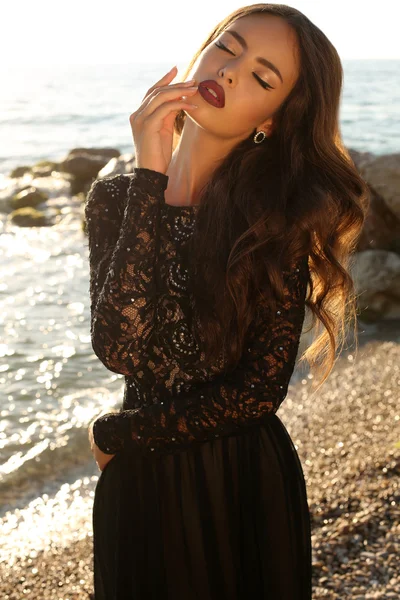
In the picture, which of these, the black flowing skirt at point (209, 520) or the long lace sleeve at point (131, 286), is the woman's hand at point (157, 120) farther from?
the black flowing skirt at point (209, 520)

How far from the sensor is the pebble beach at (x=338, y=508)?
13.7 ft

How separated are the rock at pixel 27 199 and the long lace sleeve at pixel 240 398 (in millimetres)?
17047

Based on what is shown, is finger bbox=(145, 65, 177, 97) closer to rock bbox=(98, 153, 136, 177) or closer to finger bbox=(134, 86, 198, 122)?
finger bbox=(134, 86, 198, 122)

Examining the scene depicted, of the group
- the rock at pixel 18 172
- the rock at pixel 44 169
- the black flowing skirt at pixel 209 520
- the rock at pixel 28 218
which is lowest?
the rock at pixel 18 172

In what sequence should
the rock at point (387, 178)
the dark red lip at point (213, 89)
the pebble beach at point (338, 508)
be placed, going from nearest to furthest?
the dark red lip at point (213, 89) → the pebble beach at point (338, 508) → the rock at point (387, 178)

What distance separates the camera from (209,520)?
236cm

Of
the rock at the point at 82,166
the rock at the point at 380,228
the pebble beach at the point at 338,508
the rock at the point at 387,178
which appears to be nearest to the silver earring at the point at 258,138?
the pebble beach at the point at 338,508

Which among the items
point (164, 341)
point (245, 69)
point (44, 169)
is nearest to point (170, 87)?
point (245, 69)

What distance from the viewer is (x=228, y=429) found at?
2.21 m

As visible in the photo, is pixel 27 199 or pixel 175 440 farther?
pixel 27 199

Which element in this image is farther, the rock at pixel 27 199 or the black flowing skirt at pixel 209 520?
the rock at pixel 27 199

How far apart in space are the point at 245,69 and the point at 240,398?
96 cm

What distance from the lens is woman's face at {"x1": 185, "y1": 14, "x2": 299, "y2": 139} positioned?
228 centimetres

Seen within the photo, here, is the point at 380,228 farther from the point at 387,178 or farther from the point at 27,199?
the point at 27,199
